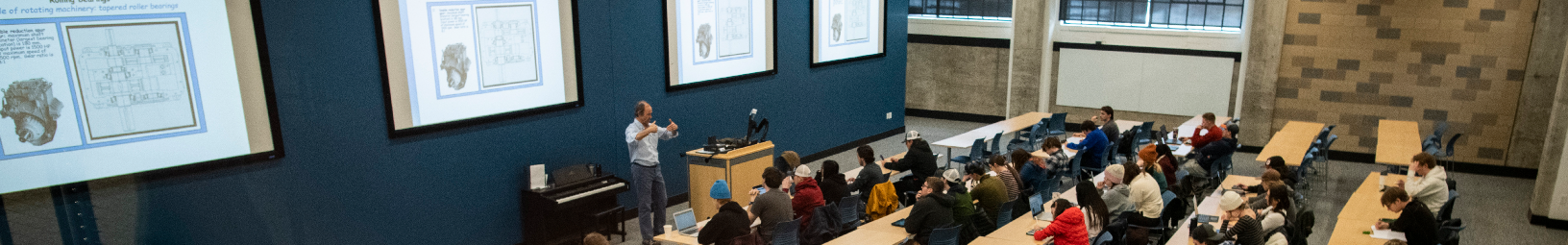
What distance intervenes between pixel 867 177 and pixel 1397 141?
6716 millimetres

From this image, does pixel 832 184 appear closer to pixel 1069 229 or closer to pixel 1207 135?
pixel 1069 229

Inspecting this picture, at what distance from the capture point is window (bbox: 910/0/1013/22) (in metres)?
15.2

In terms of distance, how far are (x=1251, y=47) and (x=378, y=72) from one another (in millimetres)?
11058

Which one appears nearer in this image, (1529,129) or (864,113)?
(1529,129)

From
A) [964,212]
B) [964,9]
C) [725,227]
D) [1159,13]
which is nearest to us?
[725,227]

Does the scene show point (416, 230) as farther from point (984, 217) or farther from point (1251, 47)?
point (1251, 47)

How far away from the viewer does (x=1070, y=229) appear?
5.81 meters

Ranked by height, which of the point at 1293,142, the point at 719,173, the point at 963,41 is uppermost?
the point at 963,41

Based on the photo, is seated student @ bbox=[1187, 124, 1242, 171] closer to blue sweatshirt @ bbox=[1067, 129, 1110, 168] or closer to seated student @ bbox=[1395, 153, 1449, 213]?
blue sweatshirt @ bbox=[1067, 129, 1110, 168]

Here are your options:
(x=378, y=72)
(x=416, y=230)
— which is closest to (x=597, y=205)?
(x=416, y=230)

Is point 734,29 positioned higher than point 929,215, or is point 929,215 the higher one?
point 734,29

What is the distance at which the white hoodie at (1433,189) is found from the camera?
7.36 m

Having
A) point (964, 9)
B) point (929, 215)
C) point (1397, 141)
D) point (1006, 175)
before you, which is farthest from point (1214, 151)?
point (964, 9)

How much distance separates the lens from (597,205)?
7.92 m
